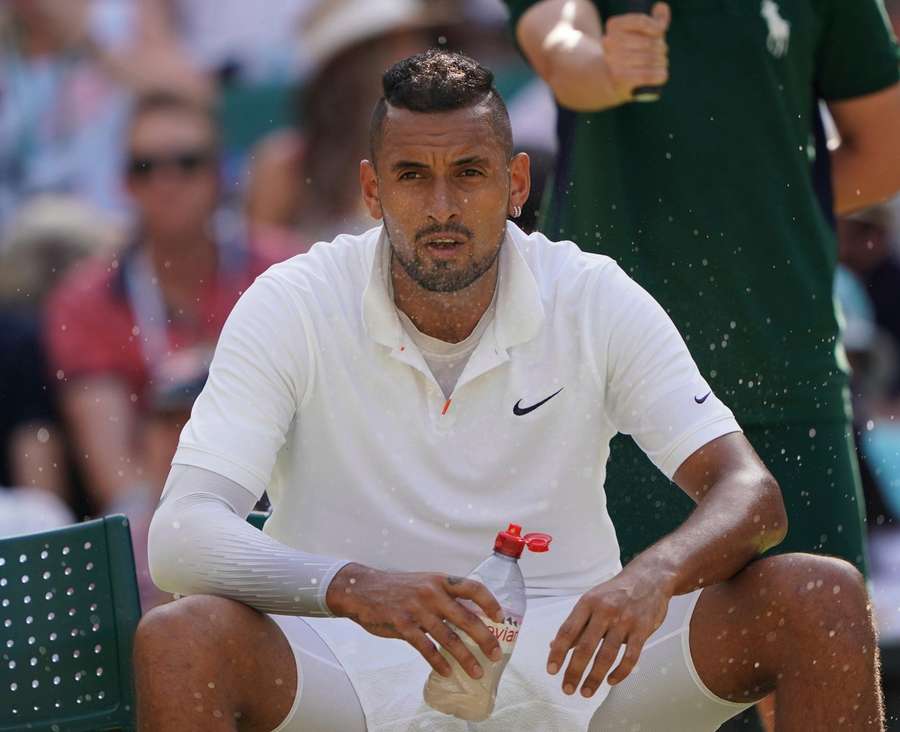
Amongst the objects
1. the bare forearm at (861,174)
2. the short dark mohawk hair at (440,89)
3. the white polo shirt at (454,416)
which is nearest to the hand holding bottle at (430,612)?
the white polo shirt at (454,416)

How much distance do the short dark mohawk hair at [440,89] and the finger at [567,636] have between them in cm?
105

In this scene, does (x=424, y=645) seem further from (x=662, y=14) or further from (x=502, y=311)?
(x=662, y=14)

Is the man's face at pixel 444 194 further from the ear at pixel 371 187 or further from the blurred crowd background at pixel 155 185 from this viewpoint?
the blurred crowd background at pixel 155 185

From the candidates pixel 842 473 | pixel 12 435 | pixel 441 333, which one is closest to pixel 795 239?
pixel 842 473

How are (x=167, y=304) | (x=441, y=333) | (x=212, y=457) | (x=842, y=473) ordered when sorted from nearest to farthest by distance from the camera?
1. (x=212, y=457)
2. (x=441, y=333)
3. (x=842, y=473)
4. (x=167, y=304)

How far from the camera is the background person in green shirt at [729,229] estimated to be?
4.46m

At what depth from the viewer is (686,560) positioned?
342 centimetres

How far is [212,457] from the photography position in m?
3.62

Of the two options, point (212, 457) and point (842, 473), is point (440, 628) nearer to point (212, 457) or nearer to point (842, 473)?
point (212, 457)

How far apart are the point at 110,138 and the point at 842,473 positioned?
3.44 m

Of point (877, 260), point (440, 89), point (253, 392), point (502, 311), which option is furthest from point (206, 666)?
point (877, 260)

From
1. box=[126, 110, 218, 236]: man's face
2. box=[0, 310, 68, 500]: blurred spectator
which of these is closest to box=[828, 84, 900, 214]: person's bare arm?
box=[126, 110, 218, 236]: man's face

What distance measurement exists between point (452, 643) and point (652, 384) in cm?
78

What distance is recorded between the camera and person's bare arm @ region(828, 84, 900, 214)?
473cm
